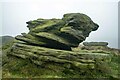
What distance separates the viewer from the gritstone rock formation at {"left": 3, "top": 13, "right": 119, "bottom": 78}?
40688 mm

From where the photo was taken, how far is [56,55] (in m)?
42.1

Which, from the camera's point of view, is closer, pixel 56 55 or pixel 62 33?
pixel 56 55

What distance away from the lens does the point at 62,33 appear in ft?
149

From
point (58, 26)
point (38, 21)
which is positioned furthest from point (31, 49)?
point (38, 21)

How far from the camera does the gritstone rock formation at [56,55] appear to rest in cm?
4069

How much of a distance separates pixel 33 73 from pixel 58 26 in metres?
10.6

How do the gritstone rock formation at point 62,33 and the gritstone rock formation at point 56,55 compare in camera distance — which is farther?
the gritstone rock formation at point 62,33

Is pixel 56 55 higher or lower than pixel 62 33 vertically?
lower

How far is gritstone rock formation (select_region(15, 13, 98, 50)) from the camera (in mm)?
44781

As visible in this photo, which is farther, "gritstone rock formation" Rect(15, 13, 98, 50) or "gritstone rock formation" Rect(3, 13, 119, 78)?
"gritstone rock formation" Rect(15, 13, 98, 50)

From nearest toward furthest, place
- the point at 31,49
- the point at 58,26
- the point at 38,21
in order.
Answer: the point at 31,49, the point at 58,26, the point at 38,21

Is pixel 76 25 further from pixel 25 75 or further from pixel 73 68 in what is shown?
pixel 25 75

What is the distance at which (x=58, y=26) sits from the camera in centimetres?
4750

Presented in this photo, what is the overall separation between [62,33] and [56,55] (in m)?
4.85
